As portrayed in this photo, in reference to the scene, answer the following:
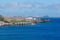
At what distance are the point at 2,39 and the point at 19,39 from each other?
2152 mm

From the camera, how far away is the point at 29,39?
27.1 metres

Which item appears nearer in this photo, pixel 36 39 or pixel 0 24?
pixel 36 39

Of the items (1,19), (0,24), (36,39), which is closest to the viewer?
(36,39)

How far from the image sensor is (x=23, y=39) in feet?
90.0

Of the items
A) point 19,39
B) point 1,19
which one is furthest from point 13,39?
point 1,19

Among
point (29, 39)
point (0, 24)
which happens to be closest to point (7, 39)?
point (29, 39)

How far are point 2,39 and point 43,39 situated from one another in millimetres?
5029

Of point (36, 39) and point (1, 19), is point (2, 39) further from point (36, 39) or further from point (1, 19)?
point (1, 19)

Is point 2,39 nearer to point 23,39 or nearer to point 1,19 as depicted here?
point 23,39

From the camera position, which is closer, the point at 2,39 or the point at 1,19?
the point at 2,39

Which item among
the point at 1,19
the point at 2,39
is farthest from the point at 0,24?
the point at 2,39

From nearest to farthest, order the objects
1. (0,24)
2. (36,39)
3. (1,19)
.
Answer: (36,39), (0,24), (1,19)

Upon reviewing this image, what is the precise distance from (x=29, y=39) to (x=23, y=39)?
795mm

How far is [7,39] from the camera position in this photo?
27.7 metres
